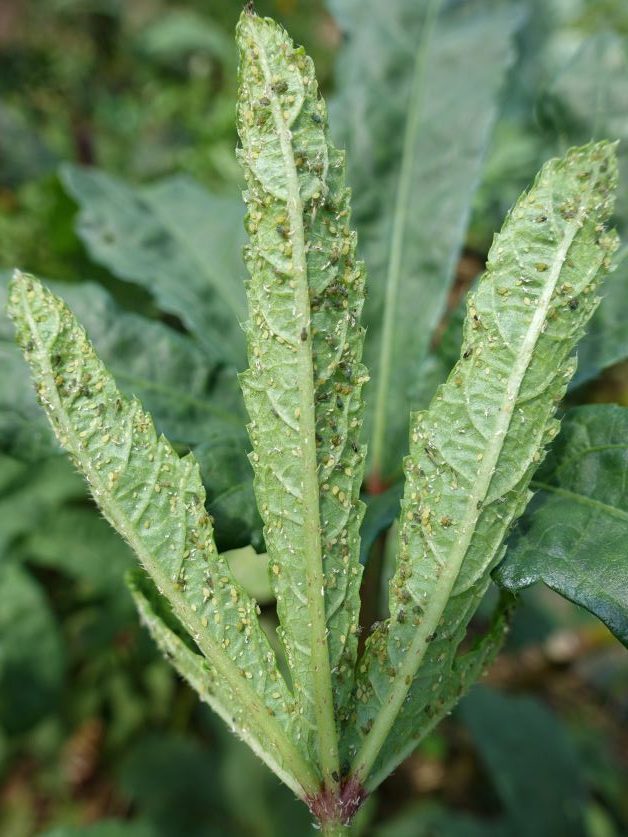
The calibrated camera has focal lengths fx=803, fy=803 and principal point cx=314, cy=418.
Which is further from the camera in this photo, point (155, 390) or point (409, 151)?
point (409, 151)

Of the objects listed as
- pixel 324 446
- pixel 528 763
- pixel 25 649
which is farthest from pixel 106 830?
pixel 324 446

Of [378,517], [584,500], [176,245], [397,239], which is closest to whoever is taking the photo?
[584,500]

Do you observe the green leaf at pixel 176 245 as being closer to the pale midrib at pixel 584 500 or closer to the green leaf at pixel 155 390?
the green leaf at pixel 155 390

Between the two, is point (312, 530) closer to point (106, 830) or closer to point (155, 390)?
point (155, 390)

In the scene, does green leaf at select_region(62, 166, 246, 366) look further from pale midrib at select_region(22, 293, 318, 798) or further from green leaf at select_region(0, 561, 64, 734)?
green leaf at select_region(0, 561, 64, 734)

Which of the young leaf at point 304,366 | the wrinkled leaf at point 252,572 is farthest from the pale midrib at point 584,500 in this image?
the wrinkled leaf at point 252,572

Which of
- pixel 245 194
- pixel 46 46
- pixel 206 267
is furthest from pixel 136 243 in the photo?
pixel 46 46

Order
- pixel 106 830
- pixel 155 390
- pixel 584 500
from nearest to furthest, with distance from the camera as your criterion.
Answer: pixel 584 500 → pixel 155 390 → pixel 106 830

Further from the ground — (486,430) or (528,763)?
(486,430)
